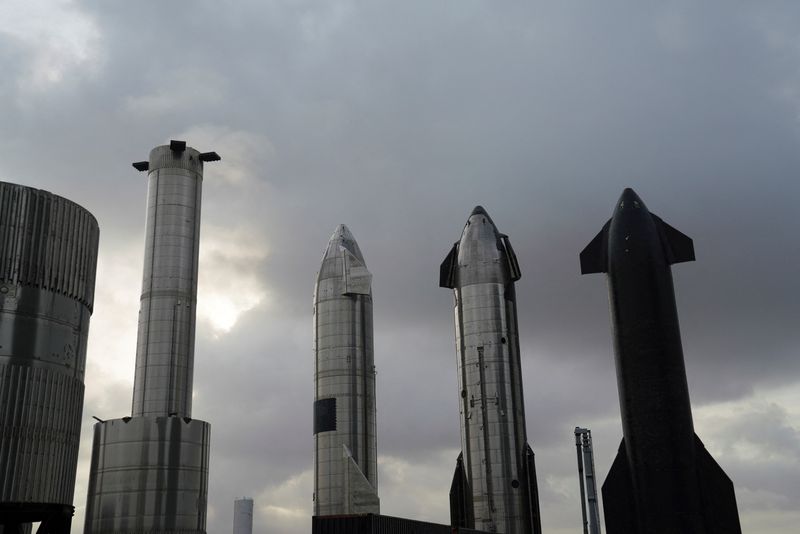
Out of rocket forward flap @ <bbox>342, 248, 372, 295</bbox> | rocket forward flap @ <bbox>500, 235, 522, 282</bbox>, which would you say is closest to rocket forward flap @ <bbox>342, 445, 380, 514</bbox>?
rocket forward flap @ <bbox>342, 248, 372, 295</bbox>

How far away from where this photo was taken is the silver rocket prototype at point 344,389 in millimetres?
45312

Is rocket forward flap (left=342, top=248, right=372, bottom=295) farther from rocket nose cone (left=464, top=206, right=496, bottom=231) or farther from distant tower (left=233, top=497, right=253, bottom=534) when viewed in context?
distant tower (left=233, top=497, right=253, bottom=534)

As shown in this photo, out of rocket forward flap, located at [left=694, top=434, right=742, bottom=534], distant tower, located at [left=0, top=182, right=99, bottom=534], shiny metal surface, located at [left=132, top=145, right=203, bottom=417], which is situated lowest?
rocket forward flap, located at [left=694, top=434, right=742, bottom=534]

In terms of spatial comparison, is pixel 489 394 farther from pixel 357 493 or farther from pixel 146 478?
pixel 146 478

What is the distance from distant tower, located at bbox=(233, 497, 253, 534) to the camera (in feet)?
222

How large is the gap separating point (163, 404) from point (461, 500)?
728 inches

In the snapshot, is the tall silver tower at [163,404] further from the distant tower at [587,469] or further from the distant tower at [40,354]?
the distant tower at [587,469]

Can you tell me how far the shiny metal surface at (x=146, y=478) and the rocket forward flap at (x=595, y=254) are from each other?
23.5 metres

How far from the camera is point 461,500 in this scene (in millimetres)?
46844


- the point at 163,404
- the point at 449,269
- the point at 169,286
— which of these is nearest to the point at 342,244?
the point at 449,269

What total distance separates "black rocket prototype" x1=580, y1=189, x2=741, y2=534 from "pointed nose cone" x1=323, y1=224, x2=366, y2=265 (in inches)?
683

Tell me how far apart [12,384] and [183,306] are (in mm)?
18879

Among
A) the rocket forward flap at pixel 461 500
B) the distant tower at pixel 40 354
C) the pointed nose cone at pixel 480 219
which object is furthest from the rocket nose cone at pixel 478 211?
the distant tower at pixel 40 354

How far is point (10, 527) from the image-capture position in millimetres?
25531
